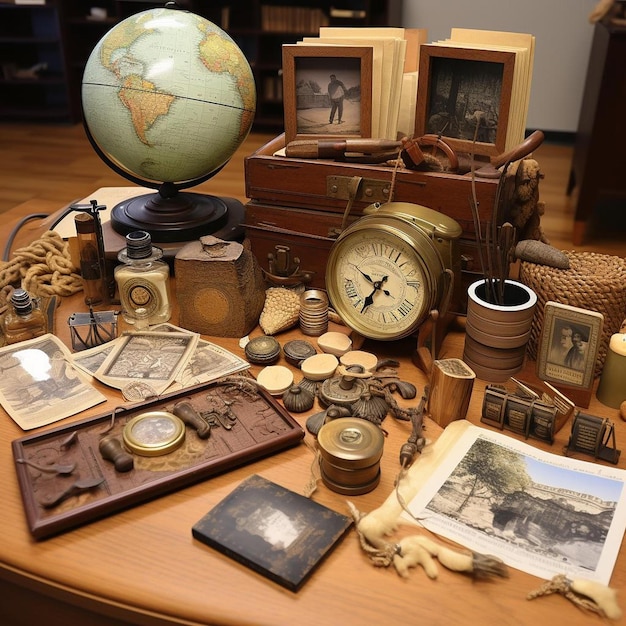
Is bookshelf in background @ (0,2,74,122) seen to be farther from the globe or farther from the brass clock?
the brass clock

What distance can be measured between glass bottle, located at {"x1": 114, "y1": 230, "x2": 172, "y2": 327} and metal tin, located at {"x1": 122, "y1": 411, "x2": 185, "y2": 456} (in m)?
0.34

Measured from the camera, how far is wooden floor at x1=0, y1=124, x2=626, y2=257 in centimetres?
352

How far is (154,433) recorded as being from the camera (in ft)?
3.67

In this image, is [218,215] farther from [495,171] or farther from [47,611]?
[47,611]

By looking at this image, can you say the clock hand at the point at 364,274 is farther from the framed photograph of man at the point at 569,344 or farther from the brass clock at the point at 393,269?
the framed photograph of man at the point at 569,344

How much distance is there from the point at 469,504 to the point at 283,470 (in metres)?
0.29

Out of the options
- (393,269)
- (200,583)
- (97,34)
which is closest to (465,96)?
(393,269)

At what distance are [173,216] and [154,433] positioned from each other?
70 centimetres

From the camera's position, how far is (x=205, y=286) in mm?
1408

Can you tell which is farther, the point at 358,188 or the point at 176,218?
the point at 176,218

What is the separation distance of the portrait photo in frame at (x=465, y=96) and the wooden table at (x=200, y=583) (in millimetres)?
789

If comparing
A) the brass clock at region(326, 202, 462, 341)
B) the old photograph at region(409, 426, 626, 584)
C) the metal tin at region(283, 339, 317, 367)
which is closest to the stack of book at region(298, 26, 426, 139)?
the brass clock at region(326, 202, 462, 341)

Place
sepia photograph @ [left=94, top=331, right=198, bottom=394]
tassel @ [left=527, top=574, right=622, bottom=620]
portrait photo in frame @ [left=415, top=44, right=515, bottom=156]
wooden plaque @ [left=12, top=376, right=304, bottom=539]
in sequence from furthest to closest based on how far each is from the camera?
portrait photo in frame @ [left=415, top=44, right=515, bottom=156]
sepia photograph @ [left=94, top=331, right=198, bottom=394]
wooden plaque @ [left=12, top=376, right=304, bottom=539]
tassel @ [left=527, top=574, right=622, bottom=620]

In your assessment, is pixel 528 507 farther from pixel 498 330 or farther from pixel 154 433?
pixel 154 433
